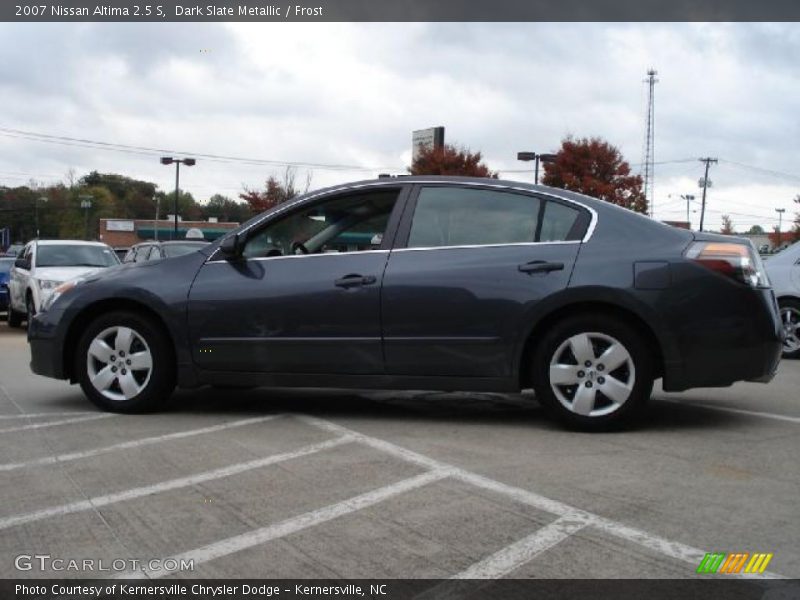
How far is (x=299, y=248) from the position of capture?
5699mm

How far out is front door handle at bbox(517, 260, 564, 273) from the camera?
5.13 metres

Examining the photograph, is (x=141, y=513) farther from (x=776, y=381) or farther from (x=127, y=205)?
(x=127, y=205)

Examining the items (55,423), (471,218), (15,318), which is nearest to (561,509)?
(471,218)

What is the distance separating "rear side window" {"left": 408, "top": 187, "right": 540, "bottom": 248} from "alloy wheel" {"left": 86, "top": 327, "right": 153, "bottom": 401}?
6.93 feet

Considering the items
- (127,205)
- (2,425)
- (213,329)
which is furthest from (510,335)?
(127,205)

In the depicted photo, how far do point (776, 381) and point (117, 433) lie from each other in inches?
233

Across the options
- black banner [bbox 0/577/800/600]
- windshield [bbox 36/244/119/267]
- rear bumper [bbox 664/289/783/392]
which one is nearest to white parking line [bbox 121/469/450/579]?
black banner [bbox 0/577/800/600]

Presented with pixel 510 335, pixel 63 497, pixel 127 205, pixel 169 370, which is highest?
pixel 127 205

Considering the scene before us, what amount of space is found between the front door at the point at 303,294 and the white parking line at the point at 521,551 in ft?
6.95

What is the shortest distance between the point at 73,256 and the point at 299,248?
10.00 meters

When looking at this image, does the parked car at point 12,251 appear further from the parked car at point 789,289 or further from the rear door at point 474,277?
the rear door at point 474,277

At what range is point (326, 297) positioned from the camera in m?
5.40

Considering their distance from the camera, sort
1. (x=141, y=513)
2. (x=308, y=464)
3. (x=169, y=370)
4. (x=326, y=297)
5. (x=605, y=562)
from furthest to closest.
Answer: (x=169, y=370) → (x=326, y=297) → (x=308, y=464) → (x=141, y=513) → (x=605, y=562)

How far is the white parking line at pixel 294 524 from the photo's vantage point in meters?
3.19
